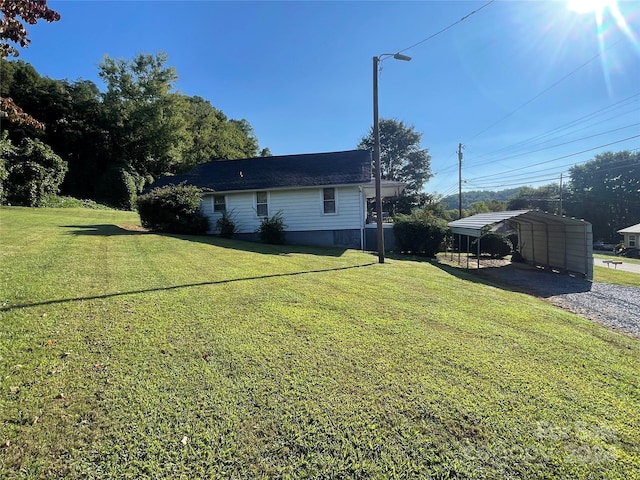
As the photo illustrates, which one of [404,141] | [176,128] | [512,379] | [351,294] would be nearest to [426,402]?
[512,379]

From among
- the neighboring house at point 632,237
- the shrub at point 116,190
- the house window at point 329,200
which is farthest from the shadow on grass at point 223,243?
the neighboring house at point 632,237

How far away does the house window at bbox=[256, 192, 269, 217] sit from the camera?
50.9ft

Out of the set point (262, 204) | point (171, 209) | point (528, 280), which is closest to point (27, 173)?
point (171, 209)

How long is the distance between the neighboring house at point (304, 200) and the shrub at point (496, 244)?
6.56 m

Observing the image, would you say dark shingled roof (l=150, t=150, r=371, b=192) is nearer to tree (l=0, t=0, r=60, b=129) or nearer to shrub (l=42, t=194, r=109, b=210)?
shrub (l=42, t=194, r=109, b=210)

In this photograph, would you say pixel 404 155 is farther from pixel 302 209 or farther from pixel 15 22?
pixel 15 22

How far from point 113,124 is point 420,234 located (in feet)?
119

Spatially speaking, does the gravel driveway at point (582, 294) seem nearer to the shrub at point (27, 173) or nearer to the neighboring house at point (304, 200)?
the neighboring house at point (304, 200)

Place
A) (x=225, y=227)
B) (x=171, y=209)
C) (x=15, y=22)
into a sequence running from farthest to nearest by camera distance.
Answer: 1. (x=225, y=227)
2. (x=171, y=209)
3. (x=15, y=22)

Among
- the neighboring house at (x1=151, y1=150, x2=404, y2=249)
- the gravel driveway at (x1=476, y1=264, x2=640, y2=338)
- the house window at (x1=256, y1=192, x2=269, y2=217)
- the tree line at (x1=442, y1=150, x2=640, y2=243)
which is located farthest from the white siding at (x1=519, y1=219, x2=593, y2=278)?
the tree line at (x1=442, y1=150, x2=640, y2=243)

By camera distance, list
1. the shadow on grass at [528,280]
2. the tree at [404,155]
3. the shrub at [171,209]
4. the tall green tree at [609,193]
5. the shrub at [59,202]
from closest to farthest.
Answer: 1. the shadow on grass at [528,280]
2. the shrub at [171,209]
3. the shrub at [59,202]
4. the tree at [404,155]
5. the tall green tree at [609,193]

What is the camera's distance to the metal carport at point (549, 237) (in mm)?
11898

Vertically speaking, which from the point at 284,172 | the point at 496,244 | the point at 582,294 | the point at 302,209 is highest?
the point at 284,172

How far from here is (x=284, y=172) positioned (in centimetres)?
1631
